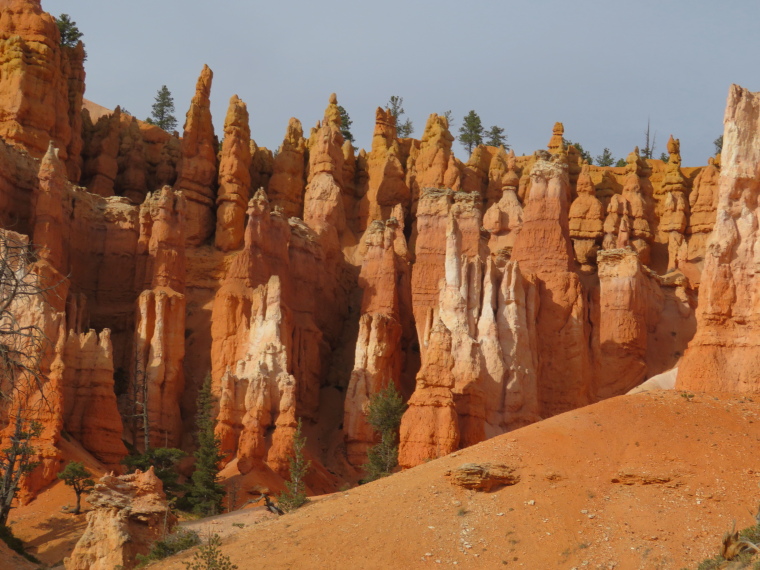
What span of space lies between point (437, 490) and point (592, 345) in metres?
25.7

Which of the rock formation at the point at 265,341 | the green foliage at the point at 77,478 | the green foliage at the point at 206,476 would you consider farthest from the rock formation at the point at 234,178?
the green foliage at the point at 77,478

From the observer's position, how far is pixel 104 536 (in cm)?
3603

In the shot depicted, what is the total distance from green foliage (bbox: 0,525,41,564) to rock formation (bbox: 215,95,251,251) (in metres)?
Result: 26.8

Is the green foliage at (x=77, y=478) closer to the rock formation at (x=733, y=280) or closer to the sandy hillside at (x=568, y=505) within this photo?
the sandy hillside at (x=568, y=505)

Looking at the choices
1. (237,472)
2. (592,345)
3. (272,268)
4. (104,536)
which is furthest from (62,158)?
(104,536)

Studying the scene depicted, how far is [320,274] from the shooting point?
66625mm

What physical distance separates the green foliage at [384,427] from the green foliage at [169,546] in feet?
40.8

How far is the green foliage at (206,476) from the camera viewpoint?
47.1 metres

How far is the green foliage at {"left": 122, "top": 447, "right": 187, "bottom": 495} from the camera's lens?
48562mm

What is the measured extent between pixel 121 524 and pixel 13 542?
7.57 metres

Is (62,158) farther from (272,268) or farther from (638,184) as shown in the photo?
(638,184)

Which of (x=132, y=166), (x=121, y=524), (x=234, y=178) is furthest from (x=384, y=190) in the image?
(x=121, y=524)

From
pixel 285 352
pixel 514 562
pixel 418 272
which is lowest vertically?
pixel 514 562

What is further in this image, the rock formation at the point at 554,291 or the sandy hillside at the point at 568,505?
the rock formation at the point at 554,291
